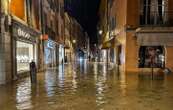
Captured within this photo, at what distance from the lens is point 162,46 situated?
30359mm

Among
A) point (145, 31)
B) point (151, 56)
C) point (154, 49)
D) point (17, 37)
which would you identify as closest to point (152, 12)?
point (145, 31)

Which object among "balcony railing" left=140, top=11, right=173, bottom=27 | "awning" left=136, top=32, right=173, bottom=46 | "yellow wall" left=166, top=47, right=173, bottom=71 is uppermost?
"balcony railing" left=140, top=11, right=173, bottom=27

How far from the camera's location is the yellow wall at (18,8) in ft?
72.6

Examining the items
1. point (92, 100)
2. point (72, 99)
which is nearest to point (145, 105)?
point (92, 100)

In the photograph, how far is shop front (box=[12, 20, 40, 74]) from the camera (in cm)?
2132

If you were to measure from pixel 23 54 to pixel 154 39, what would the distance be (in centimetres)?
1229

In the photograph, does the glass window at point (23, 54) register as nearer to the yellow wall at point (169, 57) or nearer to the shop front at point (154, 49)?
the shop front at point (154, 49)

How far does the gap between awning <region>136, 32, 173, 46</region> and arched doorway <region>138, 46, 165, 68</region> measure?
830mm

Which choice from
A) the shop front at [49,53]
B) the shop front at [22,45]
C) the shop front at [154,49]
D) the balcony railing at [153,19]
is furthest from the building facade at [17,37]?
the balcony railing at [153,19]

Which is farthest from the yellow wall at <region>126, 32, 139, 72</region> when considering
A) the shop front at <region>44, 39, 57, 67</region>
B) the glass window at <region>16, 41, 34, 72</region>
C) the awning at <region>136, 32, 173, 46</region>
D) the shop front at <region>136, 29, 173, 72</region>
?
the shop front at <region>44, 39, 57, 67</region>

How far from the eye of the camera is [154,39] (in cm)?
2973

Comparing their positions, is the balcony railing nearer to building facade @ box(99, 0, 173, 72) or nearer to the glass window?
building facade @ box(99, 0, 173, 72)

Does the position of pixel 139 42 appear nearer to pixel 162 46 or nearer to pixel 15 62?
pixel 162 46

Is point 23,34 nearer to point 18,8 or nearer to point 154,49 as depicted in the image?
point 18,8
